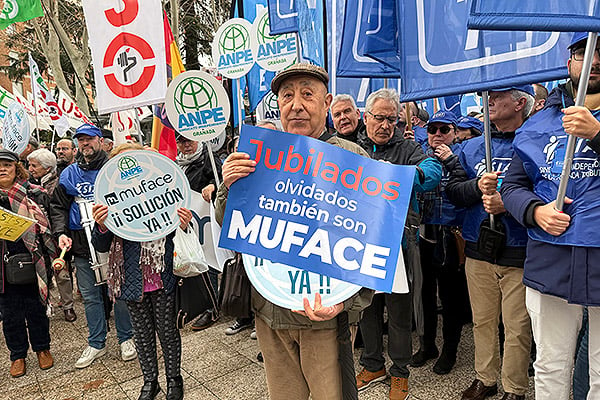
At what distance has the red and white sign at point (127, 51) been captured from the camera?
3.28 m

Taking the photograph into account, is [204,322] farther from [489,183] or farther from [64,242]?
[489,183]

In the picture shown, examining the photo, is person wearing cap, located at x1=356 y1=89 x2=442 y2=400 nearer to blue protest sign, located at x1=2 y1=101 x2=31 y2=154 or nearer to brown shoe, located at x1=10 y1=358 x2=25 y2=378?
brown shoe, located at x1=10 y1=358 x2=25 y2=378

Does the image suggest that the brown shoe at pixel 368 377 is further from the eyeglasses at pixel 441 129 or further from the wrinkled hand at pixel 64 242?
the wrinkled hand at pixel 64 242

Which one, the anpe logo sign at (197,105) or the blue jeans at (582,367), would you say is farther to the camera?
the anpe logo sign at (197,105)

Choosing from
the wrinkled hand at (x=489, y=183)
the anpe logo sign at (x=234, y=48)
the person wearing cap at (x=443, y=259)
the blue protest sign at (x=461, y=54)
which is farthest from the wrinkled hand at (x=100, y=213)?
the anpe logo sign at (x=234, y=48)

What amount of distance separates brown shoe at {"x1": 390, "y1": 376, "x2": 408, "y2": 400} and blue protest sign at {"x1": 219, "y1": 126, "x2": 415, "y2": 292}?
1755 millimetres

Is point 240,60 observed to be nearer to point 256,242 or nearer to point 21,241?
point 21,241

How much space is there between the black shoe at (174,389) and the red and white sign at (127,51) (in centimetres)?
209

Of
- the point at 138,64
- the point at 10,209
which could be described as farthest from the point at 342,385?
the point at 10,209

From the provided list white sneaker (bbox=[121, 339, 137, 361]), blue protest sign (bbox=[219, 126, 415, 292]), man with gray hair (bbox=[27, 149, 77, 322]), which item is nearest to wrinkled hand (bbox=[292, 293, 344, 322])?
blue protest sign (bbox=[219, 126, 415, 292])

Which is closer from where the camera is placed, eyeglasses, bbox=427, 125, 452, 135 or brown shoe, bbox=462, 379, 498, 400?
brown shoe, bbox=462, 379, 498, 400

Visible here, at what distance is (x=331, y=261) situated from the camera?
1620 millimetres

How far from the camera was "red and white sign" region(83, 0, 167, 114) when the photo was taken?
3.28 metres

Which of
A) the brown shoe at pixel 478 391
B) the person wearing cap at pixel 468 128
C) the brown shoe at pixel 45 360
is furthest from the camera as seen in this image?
the brown shoe at pixel 45 360
